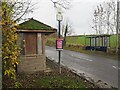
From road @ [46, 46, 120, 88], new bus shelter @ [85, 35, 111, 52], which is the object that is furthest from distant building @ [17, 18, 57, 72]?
new bus shelter @ [85, 35, 111, 52]

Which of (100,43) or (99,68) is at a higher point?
(100,43)

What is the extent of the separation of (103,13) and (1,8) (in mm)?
28589

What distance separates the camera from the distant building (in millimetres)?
12206

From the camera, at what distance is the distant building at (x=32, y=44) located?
12.2 metres

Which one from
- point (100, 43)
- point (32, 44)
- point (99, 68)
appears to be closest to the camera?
point (32, 44)

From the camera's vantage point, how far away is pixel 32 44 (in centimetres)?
1255

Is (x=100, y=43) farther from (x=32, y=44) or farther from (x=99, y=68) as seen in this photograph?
(x=32, y=44)

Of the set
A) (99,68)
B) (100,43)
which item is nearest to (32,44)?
(99,68)

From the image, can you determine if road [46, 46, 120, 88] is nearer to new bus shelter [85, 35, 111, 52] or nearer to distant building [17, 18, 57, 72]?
distant building [17, 18, 57, 72]

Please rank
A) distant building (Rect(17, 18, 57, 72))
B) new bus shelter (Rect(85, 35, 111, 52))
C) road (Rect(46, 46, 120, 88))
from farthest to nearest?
new bus shelter (Rect(85, 35, 111, 52)), road (Rect(46, 46, 120, 88)), distant building (Rect(17, 18, 57, 72))

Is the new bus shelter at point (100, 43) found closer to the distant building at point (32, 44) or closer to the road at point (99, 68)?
the road at point (99, 68)

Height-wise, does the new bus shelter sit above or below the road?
above

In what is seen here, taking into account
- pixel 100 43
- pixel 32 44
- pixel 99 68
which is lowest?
pixel 99 68

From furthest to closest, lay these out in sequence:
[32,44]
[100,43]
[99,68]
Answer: [100,43], [99,68], [32,44]
